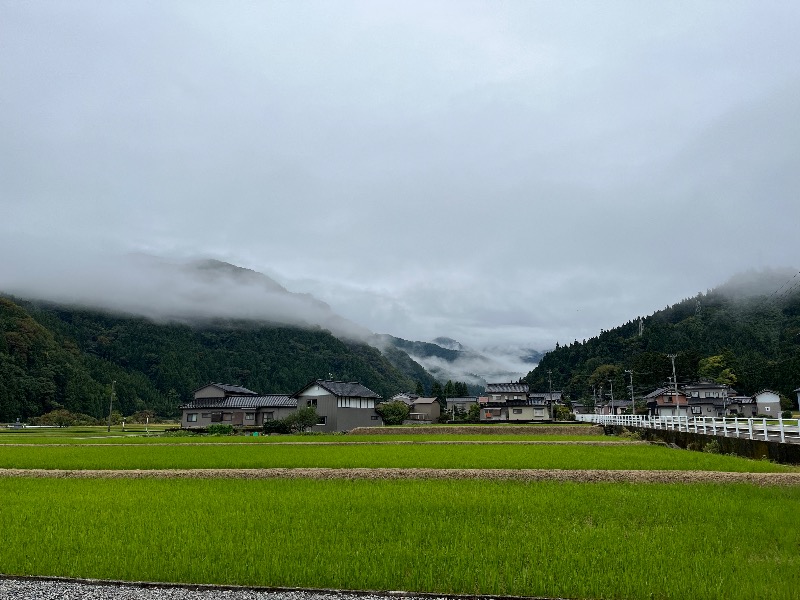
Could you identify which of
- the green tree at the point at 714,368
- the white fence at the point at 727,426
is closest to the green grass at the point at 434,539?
the white fence at the point at 727,426

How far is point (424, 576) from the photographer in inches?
305

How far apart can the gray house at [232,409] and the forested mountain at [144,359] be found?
31322 mm

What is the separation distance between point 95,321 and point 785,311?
170m

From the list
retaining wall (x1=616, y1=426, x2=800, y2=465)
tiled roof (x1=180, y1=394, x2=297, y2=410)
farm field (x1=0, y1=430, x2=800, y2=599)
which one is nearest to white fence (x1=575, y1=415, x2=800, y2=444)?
retaining wall (x1=616, y1=426, x2=800, y2=465)

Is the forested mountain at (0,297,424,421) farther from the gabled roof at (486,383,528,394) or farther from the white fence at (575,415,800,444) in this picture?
the white fence at (575,415,800,444)

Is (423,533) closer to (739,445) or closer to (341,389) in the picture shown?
(739,445)

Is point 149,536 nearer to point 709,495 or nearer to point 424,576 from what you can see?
point 424,576

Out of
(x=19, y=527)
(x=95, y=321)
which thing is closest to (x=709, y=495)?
(x=19, y=527)

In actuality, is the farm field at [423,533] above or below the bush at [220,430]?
above

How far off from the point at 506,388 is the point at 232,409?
45.4m

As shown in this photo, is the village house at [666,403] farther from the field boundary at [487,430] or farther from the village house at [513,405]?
the field boundary at [487,430]

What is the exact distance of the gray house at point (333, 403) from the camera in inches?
Answer: 2397

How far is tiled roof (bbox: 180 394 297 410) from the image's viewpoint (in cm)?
6669

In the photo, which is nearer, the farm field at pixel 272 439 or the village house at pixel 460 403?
the farm field at pixel 272 439
